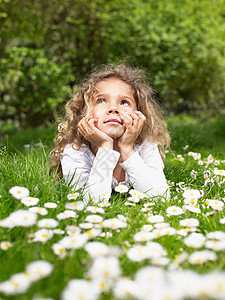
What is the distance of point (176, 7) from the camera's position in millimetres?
9461

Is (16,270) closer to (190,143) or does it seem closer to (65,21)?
(190,143)

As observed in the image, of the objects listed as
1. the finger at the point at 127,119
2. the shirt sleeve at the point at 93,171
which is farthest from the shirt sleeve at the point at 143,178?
the finger at the point at 127,119

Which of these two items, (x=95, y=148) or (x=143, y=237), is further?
(x=95, y=148)

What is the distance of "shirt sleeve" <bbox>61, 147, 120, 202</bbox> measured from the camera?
2.22 meters

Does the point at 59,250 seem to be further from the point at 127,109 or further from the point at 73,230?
the point at 127,109

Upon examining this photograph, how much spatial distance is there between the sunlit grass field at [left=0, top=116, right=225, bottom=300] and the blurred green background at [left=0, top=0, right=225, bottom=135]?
5728 millimetres

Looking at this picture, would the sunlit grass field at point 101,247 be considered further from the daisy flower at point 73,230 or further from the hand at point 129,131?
the hand at point 129,131

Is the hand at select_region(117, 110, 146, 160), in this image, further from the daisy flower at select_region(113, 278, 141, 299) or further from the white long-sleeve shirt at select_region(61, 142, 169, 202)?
the daisy flower at select_region(113, 278, 141, 299)

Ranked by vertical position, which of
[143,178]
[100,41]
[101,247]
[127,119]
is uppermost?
[100,41]

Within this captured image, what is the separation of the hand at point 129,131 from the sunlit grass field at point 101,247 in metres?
0.39

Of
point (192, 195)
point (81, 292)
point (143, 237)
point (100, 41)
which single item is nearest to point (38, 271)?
point (81, 292)

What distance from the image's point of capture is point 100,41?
969cm

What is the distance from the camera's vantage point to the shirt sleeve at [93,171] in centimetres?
222

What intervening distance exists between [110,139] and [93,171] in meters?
0.25
